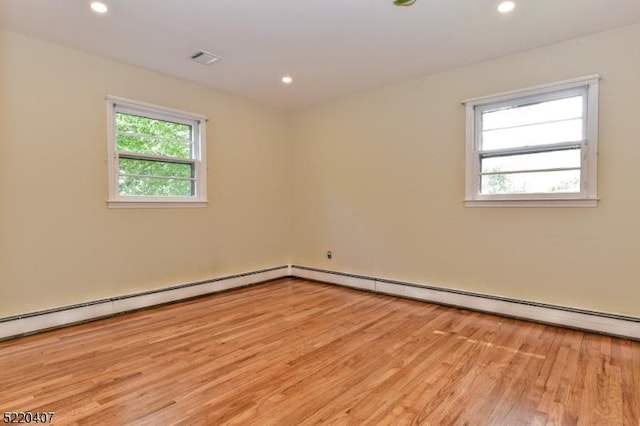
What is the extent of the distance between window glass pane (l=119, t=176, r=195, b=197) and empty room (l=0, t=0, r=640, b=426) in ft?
0.08

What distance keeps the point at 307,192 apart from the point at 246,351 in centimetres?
296

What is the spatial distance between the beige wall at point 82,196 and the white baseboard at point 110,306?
0.26 feet

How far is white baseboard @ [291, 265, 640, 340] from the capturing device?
2.95 m

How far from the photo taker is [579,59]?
3107 millimetres

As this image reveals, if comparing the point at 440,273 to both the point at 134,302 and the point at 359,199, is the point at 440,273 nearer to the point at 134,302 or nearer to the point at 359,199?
the point at 359,199

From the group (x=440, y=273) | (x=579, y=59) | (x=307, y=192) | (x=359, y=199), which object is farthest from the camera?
(x=307, y=192)

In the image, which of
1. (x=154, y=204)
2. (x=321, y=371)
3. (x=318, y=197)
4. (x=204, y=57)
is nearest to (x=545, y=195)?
(x=321, y=371)

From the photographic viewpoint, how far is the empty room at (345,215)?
2.18 m

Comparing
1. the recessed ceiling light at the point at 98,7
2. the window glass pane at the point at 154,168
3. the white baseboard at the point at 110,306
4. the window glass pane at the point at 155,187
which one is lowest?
the white baseboard at the point at 110,306

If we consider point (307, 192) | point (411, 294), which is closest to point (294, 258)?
point (307, 192)

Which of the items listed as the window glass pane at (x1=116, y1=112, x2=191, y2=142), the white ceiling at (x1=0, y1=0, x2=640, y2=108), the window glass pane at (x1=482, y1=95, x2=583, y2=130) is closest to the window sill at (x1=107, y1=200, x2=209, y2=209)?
the window glass pane at (x1=116, y1=112, x2=191, y2=142)

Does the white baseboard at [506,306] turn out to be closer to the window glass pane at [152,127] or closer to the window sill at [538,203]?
the window sill at [538,203]

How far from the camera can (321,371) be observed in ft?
7.72

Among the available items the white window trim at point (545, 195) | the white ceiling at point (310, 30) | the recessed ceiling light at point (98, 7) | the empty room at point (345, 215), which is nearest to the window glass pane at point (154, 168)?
the empty room at point (345, 215)
